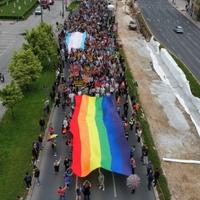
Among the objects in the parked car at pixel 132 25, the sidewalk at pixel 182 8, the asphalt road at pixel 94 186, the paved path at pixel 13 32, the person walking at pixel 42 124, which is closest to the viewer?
the asphalt road at pixel 94 186

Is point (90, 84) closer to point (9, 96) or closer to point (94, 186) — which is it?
point (9, 96)

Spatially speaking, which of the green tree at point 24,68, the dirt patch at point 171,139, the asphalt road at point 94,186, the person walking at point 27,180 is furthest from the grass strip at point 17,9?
the person walking at point 27,180

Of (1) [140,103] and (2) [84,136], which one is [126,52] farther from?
(2) [84,136]

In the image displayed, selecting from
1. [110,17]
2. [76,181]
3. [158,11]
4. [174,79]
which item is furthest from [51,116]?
[158,11]

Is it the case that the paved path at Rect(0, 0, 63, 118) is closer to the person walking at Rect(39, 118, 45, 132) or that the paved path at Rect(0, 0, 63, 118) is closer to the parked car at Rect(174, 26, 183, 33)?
the person walking at Rect(39, 118, 45, 132)

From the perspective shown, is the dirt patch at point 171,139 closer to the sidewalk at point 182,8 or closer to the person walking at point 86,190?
the person walking at point 86,190

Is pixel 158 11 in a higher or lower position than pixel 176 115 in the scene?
lower
